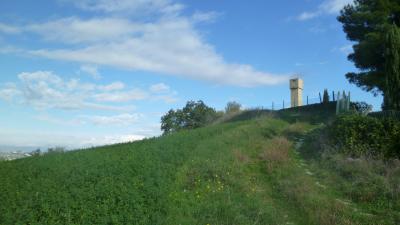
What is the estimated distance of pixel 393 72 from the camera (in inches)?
805

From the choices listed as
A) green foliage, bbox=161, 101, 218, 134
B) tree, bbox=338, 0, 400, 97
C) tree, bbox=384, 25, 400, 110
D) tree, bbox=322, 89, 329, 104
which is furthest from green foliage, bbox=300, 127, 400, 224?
green foliage, bbox=161, 101, 218, 134

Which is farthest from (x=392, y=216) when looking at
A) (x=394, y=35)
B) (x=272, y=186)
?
(x=394, y=35)

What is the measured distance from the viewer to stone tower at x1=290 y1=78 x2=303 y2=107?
46.7m

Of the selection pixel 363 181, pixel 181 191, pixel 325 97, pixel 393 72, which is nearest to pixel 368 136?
pixel 363 181

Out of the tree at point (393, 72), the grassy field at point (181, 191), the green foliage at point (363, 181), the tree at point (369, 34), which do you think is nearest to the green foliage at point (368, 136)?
the green foliage at point (363, 181)

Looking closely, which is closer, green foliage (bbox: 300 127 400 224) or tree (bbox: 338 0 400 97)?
green foliage (bbox: 300 127 400 224)

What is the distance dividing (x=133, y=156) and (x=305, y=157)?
7999mm

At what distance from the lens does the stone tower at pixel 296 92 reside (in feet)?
153

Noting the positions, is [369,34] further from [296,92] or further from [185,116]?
[185,116]

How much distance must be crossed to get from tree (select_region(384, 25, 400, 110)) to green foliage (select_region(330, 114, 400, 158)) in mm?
3942

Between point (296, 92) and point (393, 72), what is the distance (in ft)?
87.0

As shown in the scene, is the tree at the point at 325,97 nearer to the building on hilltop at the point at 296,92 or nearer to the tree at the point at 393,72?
the building on hilltop at the point at 296,92

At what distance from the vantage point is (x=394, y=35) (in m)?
21.2

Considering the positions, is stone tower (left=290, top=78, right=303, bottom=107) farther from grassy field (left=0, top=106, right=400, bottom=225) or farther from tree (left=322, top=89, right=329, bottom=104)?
grassy field (left=0, top=106, right=400, bottom=225)
